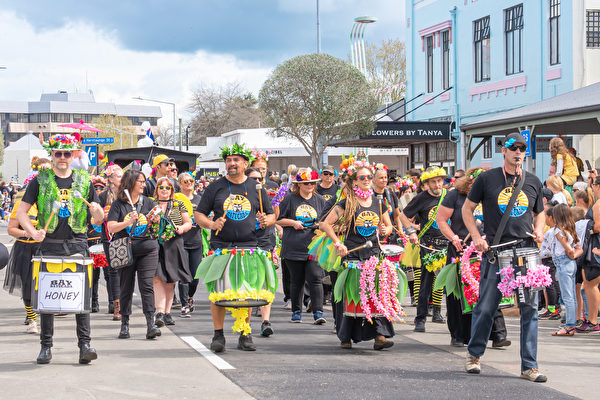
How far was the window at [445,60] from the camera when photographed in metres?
32.5

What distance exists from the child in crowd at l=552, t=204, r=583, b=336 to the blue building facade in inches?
567

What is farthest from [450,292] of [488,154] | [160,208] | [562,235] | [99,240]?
[488,154]

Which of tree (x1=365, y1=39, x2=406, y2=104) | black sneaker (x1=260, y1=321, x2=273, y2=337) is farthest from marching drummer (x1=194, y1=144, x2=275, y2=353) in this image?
tree (x1=365, y1=39, x2=406, y2=104)

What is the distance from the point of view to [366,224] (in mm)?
8766

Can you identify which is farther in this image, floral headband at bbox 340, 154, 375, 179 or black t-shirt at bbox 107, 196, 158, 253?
black t-shirt at bbox 107, 196, 158, 253

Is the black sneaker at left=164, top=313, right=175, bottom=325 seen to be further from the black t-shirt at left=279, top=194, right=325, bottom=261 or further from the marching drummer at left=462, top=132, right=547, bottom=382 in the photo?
the marching drummer at left=462, top=132, right=547, bottom=382

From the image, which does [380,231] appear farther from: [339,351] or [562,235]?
[562,235]

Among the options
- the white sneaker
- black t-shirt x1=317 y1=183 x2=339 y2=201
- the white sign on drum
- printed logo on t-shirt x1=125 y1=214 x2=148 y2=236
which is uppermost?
black t-shirt x1=317 y1=183 x2=339 y2=201

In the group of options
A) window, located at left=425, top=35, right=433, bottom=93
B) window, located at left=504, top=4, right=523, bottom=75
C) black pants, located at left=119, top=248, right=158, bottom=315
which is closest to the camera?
black pants, located at left=119, top=248, right=158, bottom=315

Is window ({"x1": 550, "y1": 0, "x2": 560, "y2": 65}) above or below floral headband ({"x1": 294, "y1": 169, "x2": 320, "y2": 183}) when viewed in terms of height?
above

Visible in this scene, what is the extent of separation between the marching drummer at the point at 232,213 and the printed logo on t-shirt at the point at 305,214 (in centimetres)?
220

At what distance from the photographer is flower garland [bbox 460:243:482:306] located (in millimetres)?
8773

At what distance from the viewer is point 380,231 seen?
9.32 metres

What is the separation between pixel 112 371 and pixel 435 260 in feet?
14.7
